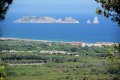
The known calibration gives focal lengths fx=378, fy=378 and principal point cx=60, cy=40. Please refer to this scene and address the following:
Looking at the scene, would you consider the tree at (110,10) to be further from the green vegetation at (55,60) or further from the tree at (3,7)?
the green vegetation at (55,60)

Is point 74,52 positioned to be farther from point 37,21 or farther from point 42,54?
point 37,21

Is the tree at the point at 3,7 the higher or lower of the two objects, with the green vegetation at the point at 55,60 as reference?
higher

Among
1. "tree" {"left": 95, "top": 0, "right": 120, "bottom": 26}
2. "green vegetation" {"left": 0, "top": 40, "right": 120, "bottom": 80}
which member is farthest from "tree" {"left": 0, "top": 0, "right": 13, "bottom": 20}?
"green vegetation" {"left": 0, "top": 40, "right": 120, "bottom": 80}

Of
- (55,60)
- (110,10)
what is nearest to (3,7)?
(110,10)

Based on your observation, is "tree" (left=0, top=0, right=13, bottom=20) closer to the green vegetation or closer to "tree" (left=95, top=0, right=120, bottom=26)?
"tree" (left=95, top=0, right=120, bottom=26)

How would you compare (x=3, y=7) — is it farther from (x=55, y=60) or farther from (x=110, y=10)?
(x=55, y=60)

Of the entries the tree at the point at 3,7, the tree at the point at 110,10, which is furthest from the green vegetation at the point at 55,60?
the tree at the point at 3,7

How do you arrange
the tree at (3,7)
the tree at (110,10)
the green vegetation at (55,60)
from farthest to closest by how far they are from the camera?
the green vegetation at (55,60)
the tree at (110,10)
the tree at (3,7)

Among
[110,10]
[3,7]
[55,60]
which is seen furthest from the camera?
[55,60]

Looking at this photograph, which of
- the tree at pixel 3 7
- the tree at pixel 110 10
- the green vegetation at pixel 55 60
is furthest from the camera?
the green vegetation at pixel 55 60

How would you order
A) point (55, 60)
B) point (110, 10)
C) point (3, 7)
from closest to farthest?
point (3, 7), point (110, 10), point (55, 60)

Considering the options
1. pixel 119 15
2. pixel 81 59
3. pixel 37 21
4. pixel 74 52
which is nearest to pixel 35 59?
pixel 81 59

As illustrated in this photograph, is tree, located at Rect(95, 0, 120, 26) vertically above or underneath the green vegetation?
above
